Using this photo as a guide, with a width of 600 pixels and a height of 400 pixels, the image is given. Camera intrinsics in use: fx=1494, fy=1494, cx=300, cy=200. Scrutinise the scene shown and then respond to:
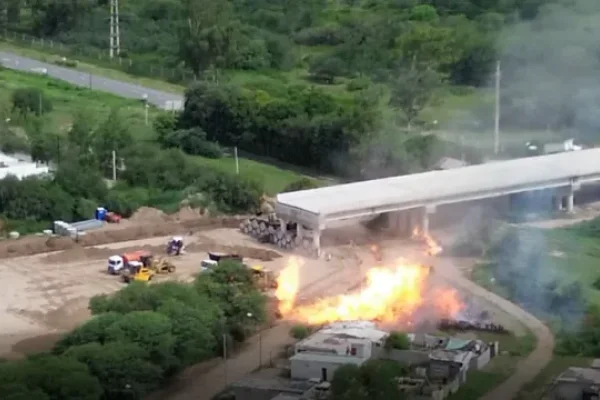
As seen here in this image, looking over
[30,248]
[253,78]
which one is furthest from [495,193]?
[253,78]

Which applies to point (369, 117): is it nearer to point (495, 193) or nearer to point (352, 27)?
point (495, 193)

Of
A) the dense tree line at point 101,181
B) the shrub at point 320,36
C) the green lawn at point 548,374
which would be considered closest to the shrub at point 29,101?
the dense tree line at point 101,181

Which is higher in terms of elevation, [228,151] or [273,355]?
[228,151]

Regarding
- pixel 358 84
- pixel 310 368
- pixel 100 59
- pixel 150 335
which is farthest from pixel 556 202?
pixel 100 59

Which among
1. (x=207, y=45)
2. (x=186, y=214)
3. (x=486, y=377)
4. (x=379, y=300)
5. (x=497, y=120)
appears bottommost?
(x=486, y=377)

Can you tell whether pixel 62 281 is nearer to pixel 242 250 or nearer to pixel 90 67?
pixel 242 250

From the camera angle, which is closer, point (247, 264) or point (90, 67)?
point (247, 264)

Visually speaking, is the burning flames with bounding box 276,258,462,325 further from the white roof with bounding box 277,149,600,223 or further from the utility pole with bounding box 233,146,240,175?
the utility pole with bounding box 233,146,240,175
